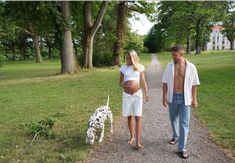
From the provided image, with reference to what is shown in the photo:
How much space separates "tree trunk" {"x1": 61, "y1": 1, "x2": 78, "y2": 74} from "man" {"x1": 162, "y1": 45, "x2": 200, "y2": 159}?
20.3 meters

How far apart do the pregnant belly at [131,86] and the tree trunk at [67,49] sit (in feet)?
65.3

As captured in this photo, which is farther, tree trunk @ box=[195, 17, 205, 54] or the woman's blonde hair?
tree trunk @ box=[195, 17, 205, 54]

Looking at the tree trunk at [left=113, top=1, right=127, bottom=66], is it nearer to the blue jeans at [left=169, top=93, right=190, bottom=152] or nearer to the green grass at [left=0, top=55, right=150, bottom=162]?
the green grass at [left=0, top=55, right=150, bottom=162]

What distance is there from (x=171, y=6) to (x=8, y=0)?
147ft

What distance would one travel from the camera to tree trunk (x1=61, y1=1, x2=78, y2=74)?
26781 millimetres

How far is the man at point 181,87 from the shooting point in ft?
22.6

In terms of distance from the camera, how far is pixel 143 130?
350 inches

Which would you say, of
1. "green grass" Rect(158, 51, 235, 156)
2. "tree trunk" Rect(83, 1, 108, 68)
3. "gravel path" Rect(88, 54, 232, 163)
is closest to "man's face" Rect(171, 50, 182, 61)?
"gravel path" Rect(88, 54, 232, 163)

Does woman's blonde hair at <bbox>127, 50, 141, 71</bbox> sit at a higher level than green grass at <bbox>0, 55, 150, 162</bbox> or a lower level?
higher

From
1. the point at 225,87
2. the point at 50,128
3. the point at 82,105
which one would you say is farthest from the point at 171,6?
the point at 50,128

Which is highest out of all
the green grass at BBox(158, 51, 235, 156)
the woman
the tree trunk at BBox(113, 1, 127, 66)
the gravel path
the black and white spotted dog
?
the tree trunk at BBox(113, 1, 127, 66)

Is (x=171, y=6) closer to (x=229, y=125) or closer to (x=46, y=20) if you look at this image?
(x=46, y=20)

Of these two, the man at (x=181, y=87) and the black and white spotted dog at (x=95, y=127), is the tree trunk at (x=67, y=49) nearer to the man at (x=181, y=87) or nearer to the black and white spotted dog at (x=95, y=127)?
the black and white spotted dog at (x=95, y=127)

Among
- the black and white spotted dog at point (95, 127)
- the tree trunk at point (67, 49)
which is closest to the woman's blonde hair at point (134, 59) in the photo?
the black and white spotted dog at point (95, 127)
